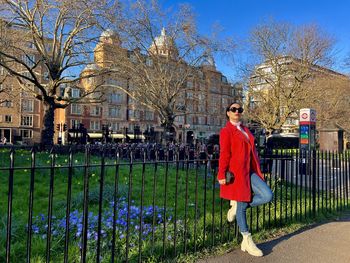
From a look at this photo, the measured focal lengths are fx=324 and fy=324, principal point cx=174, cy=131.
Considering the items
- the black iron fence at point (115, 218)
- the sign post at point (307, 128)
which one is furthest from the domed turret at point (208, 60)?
the black iron fence at point (115, 218)

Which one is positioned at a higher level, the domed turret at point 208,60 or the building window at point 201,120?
the domed turret at point 208,60

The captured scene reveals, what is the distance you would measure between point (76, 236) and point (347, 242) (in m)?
3.83

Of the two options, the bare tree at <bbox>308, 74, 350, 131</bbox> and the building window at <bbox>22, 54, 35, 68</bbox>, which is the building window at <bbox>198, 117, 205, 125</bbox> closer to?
the bare tree at <bbox>308, 74, 350, 131</bbox>

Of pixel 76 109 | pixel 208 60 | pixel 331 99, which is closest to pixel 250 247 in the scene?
pixel 208 60

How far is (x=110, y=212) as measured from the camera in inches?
204

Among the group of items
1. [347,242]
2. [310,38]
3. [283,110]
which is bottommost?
[347,242]

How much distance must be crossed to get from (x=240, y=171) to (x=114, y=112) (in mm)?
69424

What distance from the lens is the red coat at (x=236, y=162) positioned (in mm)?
3887

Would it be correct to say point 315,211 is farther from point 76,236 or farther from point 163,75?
point 163,75

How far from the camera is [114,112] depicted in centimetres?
7169

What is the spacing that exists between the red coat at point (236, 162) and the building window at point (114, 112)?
225 ft

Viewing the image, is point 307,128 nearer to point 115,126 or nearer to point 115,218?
point 115,218

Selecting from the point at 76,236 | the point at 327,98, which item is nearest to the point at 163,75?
the point at 327,98

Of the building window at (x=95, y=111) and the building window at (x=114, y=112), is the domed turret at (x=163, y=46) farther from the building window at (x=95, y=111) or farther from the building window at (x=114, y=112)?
the building window at (x=114, y=112)
